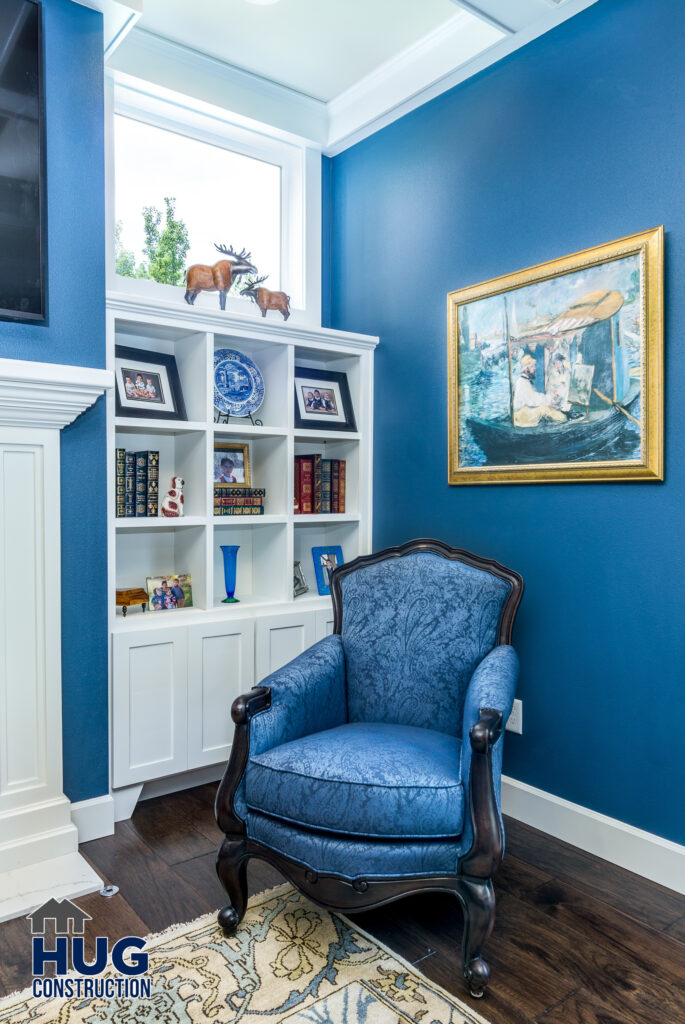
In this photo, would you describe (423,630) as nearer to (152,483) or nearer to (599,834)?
(599,834)

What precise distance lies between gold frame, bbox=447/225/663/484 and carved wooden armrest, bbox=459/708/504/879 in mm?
993

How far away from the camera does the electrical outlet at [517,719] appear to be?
8.31 feet

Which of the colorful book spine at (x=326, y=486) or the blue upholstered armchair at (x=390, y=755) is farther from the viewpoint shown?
the colorful book spine at (x=326, y=486)

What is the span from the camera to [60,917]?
1.91m

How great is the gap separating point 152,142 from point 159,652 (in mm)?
2122

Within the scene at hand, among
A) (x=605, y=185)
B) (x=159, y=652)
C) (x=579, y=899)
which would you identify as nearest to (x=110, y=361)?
(x=159, y=652)

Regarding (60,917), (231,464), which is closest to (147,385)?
(231,464)

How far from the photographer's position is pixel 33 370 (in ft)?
7.04

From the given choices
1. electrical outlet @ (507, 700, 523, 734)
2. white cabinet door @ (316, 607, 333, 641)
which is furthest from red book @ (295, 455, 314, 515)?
electrical outlet @ (507, 700, 523, 734)

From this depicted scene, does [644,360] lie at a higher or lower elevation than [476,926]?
higher

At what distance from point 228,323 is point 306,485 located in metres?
0.78

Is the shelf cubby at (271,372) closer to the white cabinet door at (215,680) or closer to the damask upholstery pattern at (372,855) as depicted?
the white cabinet door at (215,680)

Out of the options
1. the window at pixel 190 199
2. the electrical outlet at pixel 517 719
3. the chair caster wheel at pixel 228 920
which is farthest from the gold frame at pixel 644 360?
the chair caster wheel at pixel 228 920

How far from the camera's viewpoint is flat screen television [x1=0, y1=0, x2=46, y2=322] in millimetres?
2127
